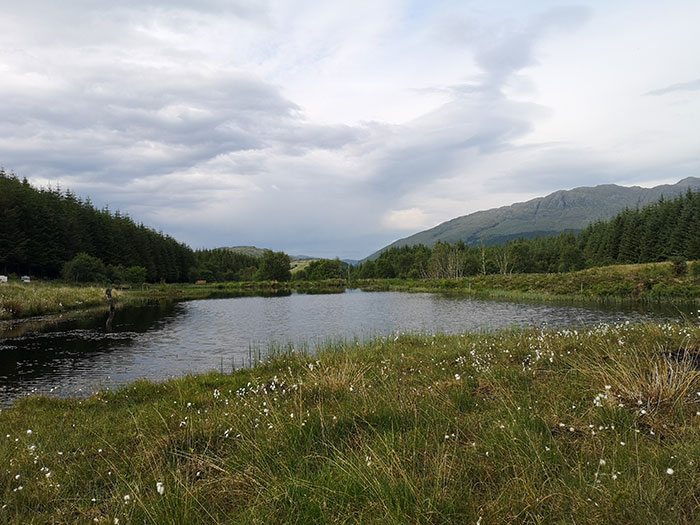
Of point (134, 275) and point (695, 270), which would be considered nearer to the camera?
point (695, 270)

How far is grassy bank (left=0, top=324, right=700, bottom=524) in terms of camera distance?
9.54 ft

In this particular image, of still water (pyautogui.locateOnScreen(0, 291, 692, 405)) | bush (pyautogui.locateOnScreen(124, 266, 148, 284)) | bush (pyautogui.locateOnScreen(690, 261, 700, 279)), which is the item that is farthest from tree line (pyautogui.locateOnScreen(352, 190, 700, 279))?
bush (pyautogui.locateOnScreen(124, 266, 148, 284))

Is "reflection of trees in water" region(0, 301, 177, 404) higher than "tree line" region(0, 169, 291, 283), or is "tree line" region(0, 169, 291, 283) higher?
"tree line" region(0, 169, 291, 283)

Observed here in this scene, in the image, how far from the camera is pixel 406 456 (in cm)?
377

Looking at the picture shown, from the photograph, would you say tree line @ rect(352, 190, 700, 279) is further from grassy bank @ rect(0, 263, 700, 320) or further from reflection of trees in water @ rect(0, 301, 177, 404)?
reflection of trees in water @ rect(0, 301, 177, 404)

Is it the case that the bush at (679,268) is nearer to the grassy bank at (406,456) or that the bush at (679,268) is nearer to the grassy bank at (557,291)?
the grassy bank at (557,291)

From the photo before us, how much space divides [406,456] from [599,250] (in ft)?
356

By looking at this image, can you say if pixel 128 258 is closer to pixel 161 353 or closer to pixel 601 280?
pixel 161 353

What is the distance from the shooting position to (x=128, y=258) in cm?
8988

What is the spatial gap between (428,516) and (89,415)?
8.15 m

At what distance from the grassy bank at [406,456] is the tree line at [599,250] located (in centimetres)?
7400

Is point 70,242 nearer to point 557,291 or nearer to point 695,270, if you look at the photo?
point 557,291

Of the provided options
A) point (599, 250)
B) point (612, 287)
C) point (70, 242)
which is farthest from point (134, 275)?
point (599, 250)

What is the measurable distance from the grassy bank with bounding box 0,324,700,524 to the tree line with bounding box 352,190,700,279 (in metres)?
74.0
